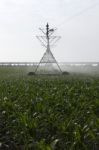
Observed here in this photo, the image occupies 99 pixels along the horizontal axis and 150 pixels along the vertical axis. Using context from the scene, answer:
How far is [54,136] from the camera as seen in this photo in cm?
977

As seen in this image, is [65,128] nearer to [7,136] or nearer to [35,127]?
[35,127]

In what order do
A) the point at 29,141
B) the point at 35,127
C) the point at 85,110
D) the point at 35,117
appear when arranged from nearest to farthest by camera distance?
the point at 29,141 < the point at 35,127 < the point at 35,117 < the point at 85,110

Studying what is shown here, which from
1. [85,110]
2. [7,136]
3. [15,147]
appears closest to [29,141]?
[15,147]

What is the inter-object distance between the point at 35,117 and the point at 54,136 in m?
1.85

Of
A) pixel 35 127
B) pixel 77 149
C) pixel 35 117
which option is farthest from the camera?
pixel 35 117

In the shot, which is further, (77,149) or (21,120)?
(21,120)

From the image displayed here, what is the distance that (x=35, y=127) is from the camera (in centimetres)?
1027

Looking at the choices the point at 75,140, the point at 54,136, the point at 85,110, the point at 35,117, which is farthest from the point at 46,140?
the point at 85,110

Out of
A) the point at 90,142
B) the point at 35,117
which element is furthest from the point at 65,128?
the point at 35,117

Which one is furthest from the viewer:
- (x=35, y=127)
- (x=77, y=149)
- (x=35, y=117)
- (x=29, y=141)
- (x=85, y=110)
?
(x=85, y=110)

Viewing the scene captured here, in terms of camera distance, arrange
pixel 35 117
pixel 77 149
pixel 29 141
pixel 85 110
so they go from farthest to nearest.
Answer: pixel 85 110 → pixel 35 117 → pixel 29 141 → pixel 77 149

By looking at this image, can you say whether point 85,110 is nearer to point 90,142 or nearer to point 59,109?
point 59,109

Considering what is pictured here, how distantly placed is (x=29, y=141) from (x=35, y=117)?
79.0 inches

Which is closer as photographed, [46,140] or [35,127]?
[46,140]
